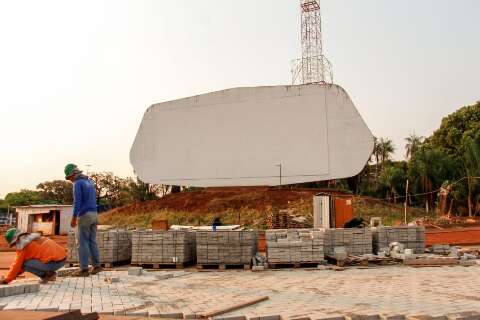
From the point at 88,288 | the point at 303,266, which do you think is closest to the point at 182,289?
the point at 88,288

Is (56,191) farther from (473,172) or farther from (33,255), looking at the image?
(33,255)

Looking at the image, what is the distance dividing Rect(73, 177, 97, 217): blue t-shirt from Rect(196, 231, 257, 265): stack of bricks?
284 centimetres

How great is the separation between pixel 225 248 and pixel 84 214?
3.20 metres

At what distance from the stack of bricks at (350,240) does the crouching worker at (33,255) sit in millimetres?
5889

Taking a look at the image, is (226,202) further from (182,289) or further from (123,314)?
(123,314)

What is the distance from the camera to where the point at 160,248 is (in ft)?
32.0

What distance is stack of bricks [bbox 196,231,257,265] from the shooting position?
957 centimetres

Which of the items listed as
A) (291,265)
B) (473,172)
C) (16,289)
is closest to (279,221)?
(291,265)

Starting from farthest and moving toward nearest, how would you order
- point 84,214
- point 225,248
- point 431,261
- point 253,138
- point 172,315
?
1. point 253,138
2. point 225,248
3. point 431,261
4. point 84,214
5. point 172,315

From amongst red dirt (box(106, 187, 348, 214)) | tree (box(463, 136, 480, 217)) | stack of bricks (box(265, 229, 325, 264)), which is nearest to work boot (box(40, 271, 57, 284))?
stack of bricks (box(265, 229, 325, 264))

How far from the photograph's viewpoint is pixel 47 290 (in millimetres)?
6340

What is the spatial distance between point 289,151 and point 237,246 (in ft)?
55.4

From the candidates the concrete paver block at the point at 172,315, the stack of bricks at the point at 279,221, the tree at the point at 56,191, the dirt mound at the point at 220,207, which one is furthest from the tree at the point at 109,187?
the concrete paver block at the point at 172,315

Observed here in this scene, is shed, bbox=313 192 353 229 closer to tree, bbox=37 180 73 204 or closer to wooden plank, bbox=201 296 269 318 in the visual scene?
wooden plank, bbox=201 296 269 318
